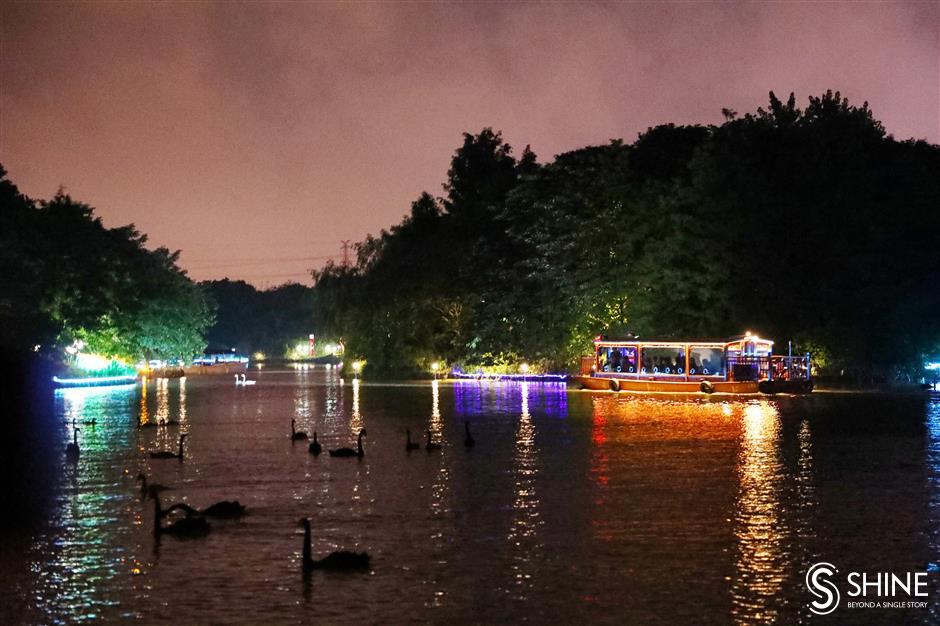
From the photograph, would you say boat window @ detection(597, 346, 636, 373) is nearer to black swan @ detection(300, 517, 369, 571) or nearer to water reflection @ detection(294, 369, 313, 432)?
water reflection @ detection(294, 369, 313, 432)

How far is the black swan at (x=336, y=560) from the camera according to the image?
16984mm

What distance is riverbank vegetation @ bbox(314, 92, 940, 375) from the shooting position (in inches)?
2511

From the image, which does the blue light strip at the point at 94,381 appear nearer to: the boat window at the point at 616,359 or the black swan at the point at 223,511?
the boat window at the point at 616,359

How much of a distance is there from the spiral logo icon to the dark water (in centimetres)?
26

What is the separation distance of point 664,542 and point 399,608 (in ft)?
18.2

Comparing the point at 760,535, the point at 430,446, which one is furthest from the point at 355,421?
the point at 760,535

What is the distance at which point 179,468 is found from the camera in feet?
96.5

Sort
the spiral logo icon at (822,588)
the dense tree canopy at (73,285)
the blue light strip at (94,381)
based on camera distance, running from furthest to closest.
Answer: the blue light strip at (94,381) < the dense tree canopy at (73,285) < the spiral logo icon at (822,588)

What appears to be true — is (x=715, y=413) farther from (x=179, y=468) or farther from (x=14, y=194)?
(x=14, y=194)

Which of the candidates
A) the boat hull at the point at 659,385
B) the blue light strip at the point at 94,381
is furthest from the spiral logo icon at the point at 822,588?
the blue light strip at the point at 94,381

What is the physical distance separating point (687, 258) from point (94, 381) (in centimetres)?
4318

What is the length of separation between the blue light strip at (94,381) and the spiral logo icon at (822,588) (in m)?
69.8

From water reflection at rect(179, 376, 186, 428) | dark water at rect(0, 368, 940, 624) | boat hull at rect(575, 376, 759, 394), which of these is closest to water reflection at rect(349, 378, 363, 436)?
dark water at rect(0, 368, 940, 624)

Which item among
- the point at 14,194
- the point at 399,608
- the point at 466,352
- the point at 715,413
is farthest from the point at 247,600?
the point at 14,194
